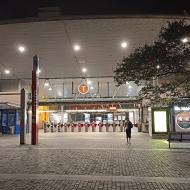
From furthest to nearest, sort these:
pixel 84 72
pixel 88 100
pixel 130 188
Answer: pixel 88 100 < pixel 84 72 < pixel 130 188

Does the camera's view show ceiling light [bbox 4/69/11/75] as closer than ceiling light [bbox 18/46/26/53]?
No

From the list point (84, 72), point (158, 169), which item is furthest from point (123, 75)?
point (84, 72)

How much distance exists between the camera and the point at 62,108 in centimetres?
4634

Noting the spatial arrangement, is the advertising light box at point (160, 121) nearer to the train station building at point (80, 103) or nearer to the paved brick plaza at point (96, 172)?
the train station building at point (80, 103)

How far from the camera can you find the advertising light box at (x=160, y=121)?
23.6m

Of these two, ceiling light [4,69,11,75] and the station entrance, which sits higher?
ceiling light [4,69,11,75]

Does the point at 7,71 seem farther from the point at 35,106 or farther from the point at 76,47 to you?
the point at 35,106

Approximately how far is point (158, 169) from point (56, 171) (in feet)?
11.2

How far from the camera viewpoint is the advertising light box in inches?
931

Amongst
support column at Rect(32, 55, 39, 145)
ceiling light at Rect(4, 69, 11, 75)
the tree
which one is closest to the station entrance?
ceiling light at Rect(4, 69, 11, 75)

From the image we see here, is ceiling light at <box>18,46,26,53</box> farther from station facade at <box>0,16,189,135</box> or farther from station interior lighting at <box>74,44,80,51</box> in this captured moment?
station interior lighting at <box>74,44,80,51</box>

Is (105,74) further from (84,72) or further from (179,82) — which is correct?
(179,82)

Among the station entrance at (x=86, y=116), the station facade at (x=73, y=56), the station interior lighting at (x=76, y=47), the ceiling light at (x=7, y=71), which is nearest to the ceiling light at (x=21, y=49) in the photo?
the station facade at (x=73, y=56)

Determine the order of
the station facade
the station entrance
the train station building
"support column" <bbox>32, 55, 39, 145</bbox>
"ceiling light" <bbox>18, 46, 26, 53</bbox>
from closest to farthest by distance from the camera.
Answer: the train station building → the station facade → "support column" <bbox>32, 55, 39, 145</bbox> → "ceiling light" <bbox>18, 46, 26, 53</bbox> → the station entrance
